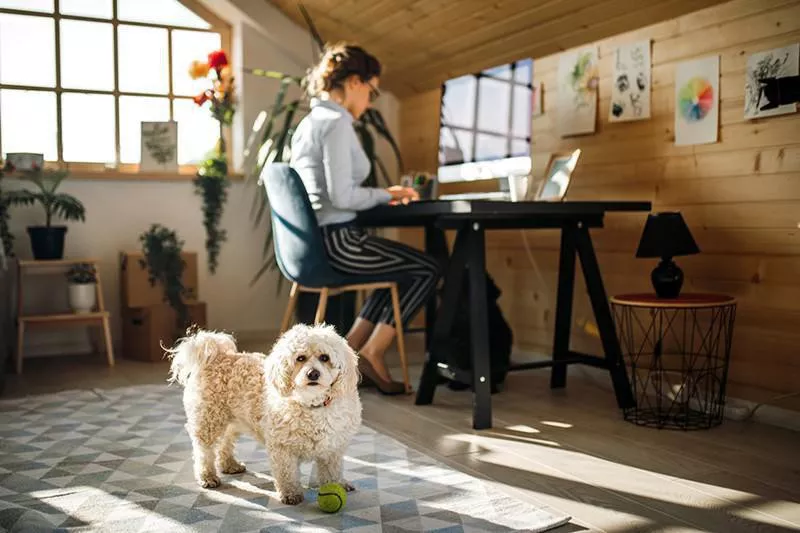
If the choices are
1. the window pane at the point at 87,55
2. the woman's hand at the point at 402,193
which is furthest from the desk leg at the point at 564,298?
the window pane at the point at 87,55

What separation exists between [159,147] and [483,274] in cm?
Answer: 253

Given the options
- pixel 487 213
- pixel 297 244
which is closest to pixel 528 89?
pixel 487 213

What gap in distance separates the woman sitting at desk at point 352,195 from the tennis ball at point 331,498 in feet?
4.26

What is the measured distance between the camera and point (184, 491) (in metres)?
2.08

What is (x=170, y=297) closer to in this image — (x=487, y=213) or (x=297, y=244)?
(x=297, y=244)

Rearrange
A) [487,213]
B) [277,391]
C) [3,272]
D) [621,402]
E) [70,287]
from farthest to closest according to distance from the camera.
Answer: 1. [70,287]
2. [3,272]
3. [621,402]
4. [487,213]
5. [277,391]

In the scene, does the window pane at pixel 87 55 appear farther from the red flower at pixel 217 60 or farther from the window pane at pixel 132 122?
the red flower at pixel 217 60

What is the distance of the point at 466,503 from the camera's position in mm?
1956

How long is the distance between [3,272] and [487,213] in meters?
2.25

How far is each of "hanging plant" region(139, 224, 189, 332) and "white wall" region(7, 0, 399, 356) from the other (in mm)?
397

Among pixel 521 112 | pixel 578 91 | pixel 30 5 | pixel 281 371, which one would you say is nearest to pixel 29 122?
pixel 30 5

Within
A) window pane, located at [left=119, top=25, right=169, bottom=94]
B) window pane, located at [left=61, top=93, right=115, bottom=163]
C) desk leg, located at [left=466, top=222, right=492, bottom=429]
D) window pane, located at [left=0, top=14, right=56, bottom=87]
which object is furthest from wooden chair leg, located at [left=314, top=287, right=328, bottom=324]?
window pane, located at [left=0, top=14, right=56, bottom=87]

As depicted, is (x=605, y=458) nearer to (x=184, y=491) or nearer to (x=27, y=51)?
(x=184, y=491)

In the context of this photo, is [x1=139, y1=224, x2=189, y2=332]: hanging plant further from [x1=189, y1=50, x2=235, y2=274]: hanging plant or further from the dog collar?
the dog collar
